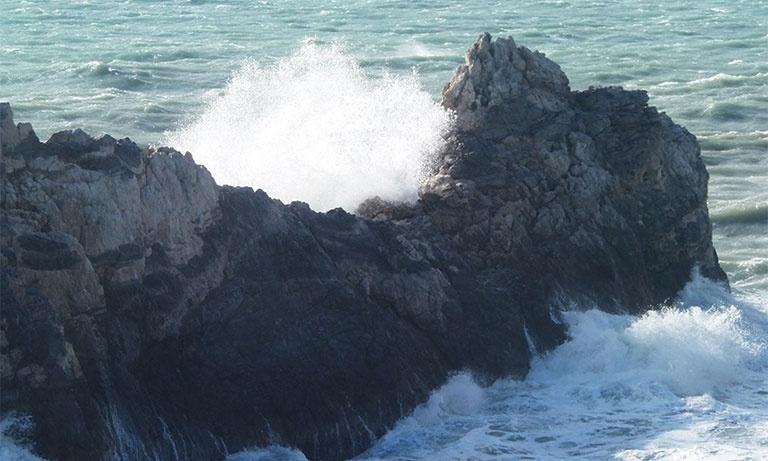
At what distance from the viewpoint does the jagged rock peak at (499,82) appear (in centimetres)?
1920

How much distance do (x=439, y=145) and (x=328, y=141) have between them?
5.89 ft

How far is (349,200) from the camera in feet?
61.2

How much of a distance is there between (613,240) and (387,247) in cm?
341

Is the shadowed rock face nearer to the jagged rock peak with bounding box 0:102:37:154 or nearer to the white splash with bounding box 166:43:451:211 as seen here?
the jagged rock peak with bounding box 0:102:37:154

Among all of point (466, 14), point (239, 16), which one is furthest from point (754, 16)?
point (239, 16)

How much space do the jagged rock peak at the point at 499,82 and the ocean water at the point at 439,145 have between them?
38 centimetres

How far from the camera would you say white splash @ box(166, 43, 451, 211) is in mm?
18828

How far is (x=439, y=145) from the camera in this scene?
1884 centimetres

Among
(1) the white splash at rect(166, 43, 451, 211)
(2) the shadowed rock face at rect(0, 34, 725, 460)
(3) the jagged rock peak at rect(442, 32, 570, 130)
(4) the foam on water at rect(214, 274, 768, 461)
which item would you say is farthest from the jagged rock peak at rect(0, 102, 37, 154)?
(3) the jagged rock peak at rect(442, 32, 570, 130)

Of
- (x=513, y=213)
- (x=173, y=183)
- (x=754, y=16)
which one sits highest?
(x=173, y=183)

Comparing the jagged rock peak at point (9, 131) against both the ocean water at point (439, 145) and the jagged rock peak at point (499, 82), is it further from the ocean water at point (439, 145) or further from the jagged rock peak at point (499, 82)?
the jagged rock peak at point (499, 82)

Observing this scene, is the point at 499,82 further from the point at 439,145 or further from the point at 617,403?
the point at 617,403

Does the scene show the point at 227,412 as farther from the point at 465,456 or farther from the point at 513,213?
the point at 513,213

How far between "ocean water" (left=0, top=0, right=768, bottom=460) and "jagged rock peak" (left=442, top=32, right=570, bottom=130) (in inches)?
14.8
